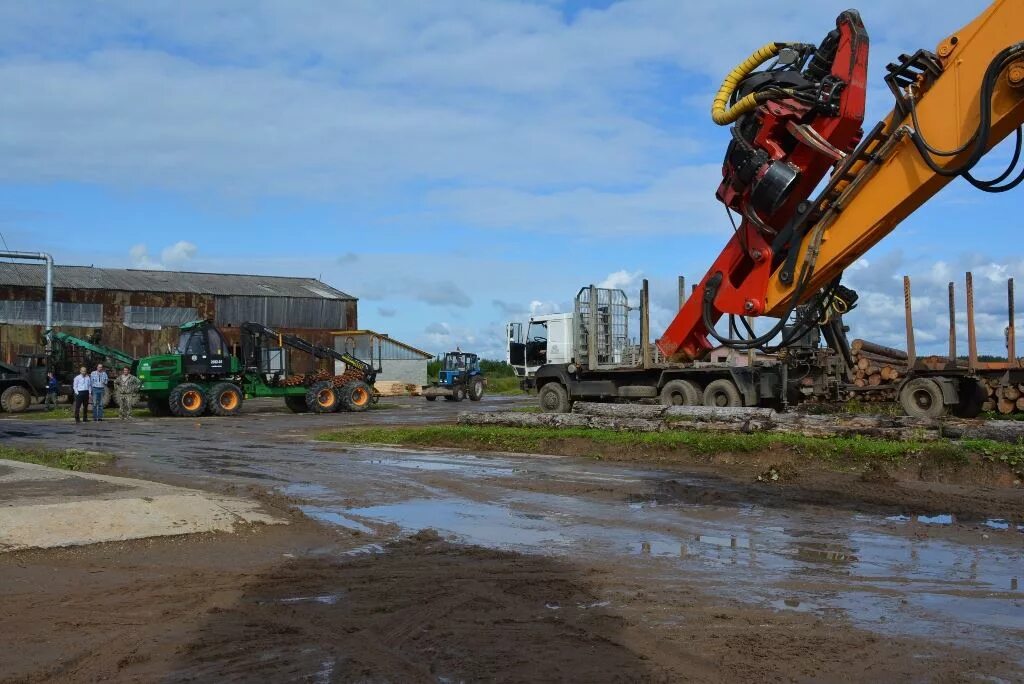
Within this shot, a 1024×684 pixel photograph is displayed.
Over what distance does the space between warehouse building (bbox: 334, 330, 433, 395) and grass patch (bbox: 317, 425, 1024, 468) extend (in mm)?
36416

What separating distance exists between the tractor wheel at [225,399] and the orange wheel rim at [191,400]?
480mm

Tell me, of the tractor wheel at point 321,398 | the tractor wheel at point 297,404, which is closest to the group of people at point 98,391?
the tractor wheel at point 297,404

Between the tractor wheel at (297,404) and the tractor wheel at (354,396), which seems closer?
the tractor wheel at (354,396)

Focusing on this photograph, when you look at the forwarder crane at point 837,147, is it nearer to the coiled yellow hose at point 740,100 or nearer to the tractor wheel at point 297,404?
the coiled yellow hose at point 740,100

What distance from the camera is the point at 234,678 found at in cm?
479

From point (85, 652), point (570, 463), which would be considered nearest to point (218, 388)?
point (570, 463)

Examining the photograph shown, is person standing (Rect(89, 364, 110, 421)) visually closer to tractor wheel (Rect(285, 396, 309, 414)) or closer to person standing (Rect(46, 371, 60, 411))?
tractor wheel (Rect(285, 396, 309, 414))

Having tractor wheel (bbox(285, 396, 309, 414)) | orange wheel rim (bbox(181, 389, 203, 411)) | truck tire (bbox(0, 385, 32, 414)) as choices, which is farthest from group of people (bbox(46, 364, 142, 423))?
tractor wheel (bbox(285, 396, 309, 414))

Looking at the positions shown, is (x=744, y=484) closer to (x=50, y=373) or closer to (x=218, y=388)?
(x=218, y=388)

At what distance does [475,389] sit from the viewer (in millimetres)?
44656

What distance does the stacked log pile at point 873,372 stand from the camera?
929 inches

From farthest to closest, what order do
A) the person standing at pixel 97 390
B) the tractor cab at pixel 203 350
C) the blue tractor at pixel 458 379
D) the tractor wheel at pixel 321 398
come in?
the blue tractor at pixel 458 379 < the tractor wheel at pixel 321 398 < the tractor cab at pixel 203 350 < the person standing at pixel 97 390

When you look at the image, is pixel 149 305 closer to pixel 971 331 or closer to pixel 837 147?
pixel 971 331

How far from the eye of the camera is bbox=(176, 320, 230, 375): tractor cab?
103 ft
